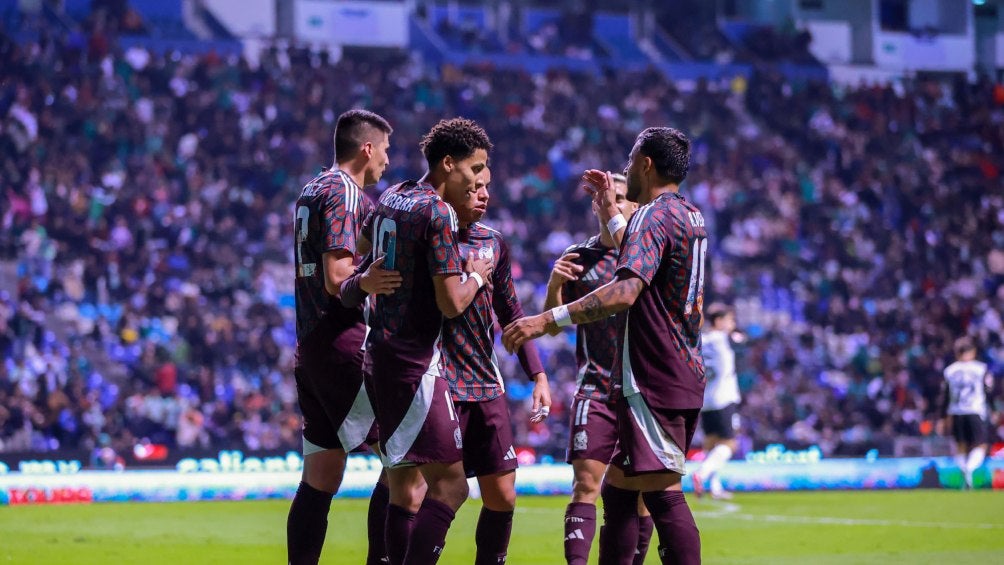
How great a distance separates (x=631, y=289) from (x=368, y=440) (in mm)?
1718

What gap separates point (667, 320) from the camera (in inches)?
237

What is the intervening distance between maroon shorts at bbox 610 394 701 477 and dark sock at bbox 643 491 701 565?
0.15 metres

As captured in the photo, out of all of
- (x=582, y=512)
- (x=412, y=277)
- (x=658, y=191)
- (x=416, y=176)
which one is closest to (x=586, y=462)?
(x=582, y=512)

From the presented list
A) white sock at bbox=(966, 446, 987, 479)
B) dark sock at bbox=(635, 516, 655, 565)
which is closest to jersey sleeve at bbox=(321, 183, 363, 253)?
dark sock at bbox=(635, 516, 655, 565)

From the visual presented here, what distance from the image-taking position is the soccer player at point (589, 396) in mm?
7004

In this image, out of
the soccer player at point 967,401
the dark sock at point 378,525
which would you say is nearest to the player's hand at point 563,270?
the dark sock at point 378,525

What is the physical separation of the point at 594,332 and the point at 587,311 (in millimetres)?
2194

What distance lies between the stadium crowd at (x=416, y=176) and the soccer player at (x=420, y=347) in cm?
1138

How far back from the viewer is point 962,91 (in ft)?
111

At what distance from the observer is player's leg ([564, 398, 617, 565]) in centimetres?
695

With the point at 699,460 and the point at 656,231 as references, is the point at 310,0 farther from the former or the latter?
the point at 656,231

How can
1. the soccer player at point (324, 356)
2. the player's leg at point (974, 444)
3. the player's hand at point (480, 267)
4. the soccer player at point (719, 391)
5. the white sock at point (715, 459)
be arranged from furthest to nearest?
1. the player's leg at point (974, 444)
2. the white sock at point (715, 459)
3. the soccer player at point (719, 391)
4. the soccer player at point (324, 356)
5. the player's hand at point (480, 267)

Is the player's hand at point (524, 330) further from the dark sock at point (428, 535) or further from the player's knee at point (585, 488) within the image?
the player's knee at point (585, 488)

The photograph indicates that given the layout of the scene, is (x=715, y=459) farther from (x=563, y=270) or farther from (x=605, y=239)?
(x=563, y=270)
